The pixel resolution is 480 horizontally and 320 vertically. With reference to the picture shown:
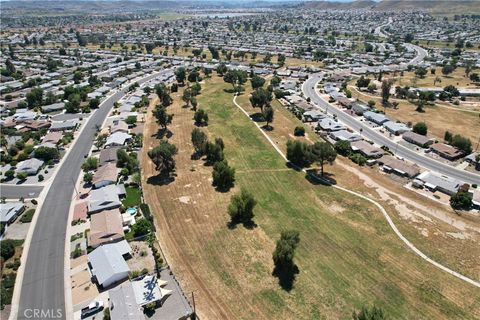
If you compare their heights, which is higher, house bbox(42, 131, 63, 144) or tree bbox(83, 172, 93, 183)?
house bbox(42, 131, 63, 144)

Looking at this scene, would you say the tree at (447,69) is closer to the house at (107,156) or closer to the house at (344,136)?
the house at (344,136)

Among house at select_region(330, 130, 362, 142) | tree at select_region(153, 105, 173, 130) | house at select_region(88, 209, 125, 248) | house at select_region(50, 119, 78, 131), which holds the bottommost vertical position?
house at select_region(88, 209, 125, 248)

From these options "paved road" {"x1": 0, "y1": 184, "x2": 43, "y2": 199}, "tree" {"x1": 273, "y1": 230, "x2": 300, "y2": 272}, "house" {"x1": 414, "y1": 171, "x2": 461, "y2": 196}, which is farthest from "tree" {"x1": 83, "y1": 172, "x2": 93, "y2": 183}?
"house" {"x1": 414, "y1": 171, "x2": 461, "y2": 196}

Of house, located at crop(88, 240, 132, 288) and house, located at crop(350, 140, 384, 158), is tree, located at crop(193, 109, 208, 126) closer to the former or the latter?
house, located at crop(350, 140, 384, 158)

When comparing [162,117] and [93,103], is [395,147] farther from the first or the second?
[93,103]

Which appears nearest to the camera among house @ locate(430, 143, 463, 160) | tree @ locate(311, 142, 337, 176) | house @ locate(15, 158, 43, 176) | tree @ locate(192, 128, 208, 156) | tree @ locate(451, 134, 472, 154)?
tree @ locate(311, 142, 337, 176)

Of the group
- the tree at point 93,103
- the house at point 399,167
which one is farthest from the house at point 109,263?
the tree at point 93,103

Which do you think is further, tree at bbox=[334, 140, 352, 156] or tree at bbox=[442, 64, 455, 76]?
tree at bbox=[442, 64, 455, 76]

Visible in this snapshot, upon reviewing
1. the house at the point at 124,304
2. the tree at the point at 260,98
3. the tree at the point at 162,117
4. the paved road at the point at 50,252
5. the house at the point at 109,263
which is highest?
A: the tree at the point at 260,98
